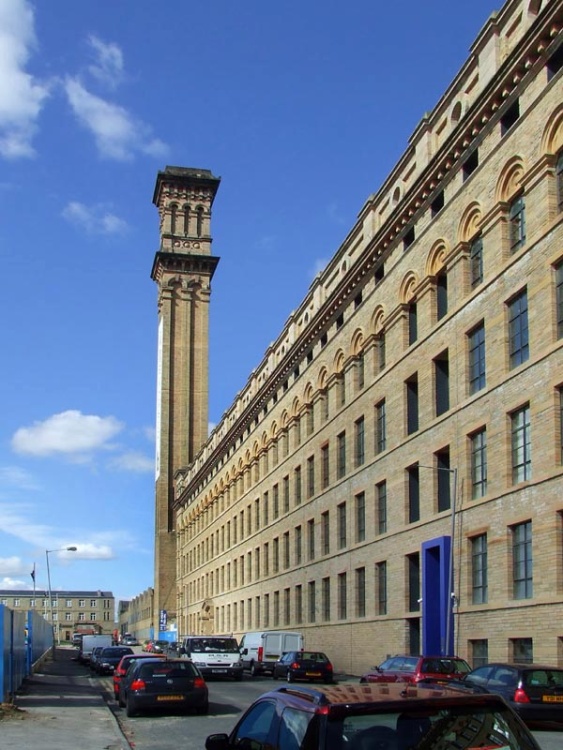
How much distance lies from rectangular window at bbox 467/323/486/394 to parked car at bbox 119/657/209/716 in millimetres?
13765

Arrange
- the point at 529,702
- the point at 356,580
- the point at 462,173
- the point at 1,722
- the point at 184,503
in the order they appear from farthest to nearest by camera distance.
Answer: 1. the point at 184,503
2. the point at 356,580
3. the point at 462,173
4. the point at 1,722
5. the point at 529,702

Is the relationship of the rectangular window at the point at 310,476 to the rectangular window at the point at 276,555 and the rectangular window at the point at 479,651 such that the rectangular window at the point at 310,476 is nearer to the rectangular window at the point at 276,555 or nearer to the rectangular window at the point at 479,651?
the rectangular window at the point at 276,555

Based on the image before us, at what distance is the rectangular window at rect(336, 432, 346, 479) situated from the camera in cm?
4706

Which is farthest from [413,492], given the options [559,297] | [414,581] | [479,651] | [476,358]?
[559,297]

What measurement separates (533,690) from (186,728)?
23.1 feet

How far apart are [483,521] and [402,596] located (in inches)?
306

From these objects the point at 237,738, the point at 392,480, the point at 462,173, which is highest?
the point at 462,173

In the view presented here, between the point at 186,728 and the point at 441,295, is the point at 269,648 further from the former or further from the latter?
the point at 186,728

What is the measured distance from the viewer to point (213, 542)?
85.9 m

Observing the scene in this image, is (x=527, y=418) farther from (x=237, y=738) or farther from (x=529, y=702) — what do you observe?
(x=237, y=738)

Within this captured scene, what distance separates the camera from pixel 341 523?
1850 inches

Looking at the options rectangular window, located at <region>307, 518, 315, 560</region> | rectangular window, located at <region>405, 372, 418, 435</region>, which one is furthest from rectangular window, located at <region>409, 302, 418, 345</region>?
rectangular window, located at <region>307, 518, 315, 560</region>

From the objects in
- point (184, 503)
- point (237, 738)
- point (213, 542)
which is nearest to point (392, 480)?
point (237, 738)

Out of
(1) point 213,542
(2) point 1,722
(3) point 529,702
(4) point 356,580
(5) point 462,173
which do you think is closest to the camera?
(3) point 529,702
